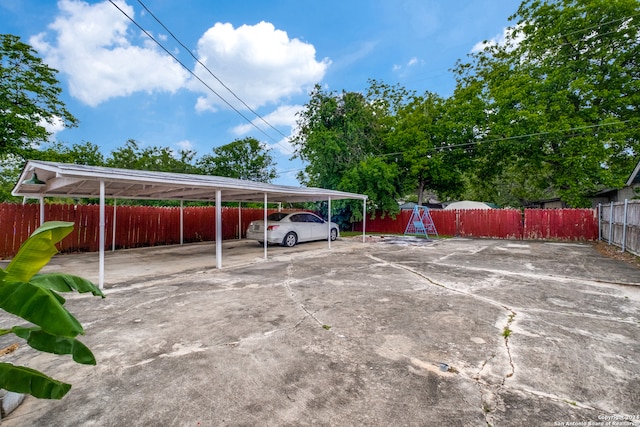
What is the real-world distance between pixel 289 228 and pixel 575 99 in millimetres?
18826

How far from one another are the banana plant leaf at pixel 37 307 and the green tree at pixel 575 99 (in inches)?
817

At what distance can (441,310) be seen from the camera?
3992 mm

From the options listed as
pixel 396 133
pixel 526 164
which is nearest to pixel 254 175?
pixel 396 133

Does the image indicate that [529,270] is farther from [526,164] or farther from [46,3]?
[526,164]

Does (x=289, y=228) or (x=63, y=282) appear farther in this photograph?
(x=289, y=228)

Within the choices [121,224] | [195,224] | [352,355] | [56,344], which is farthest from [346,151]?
[56,344]

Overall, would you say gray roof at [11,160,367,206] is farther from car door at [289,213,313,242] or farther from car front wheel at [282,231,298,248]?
car front wheel at [282,231,298,248]

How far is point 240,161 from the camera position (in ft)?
84.9

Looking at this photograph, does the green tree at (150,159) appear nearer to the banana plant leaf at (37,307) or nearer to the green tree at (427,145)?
the green tree at (427,145)

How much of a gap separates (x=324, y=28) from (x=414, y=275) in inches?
445

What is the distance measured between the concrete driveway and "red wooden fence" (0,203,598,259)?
236 inches

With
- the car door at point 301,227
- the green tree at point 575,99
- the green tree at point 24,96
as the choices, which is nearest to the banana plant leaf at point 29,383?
the car door at point 301,227

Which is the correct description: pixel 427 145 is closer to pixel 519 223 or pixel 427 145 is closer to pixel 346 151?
pixel 346 151

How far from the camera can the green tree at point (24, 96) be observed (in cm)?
1295
